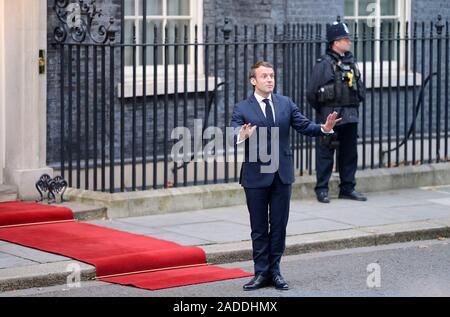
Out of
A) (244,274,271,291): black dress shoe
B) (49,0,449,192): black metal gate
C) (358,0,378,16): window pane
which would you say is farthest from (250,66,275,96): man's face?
(358,0,378,16): window pane

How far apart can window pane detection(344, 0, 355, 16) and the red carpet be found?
20.6ft

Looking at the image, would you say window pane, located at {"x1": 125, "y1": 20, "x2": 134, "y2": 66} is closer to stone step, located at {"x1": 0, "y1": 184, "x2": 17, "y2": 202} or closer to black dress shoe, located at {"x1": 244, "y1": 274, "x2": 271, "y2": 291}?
stone step, located at {"x1": 0, "y1": 184, "x2": 17, "y2": 202}

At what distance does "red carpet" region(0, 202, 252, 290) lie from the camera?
11008mm

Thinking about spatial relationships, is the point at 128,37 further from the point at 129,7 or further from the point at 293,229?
the point at 293,229

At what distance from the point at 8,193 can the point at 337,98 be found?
143 inches

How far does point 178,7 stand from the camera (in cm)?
1595

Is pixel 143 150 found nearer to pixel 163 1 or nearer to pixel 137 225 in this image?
pixel 137 225

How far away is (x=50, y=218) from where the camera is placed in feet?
42.9

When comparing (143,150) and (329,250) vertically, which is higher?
(143,150)
